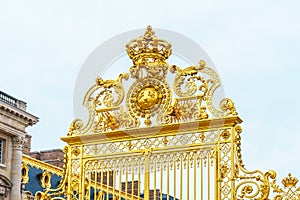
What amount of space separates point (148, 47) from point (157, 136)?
1.54 meters

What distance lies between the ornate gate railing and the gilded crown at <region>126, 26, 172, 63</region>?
0.02 meters

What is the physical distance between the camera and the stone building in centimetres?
3147

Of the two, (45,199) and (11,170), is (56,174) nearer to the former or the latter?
(11,170)

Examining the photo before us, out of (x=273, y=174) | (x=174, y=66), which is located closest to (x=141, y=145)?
(x=174, y=66)

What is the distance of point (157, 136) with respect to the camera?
15.8 meters

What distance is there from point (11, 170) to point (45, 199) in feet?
51.9

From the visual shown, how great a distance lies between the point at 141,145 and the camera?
15922mm

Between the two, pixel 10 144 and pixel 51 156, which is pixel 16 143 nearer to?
pixel 10 144

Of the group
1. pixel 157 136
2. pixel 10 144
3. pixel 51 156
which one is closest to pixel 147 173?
pixel 157 136

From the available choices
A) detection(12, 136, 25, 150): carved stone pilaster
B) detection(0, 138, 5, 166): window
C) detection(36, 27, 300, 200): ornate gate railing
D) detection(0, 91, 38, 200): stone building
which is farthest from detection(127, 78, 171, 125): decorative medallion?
detection(12, 136, 25, 150): carved stone pilaster

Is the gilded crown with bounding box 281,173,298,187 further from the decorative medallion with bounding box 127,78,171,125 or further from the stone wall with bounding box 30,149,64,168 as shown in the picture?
the stone wall with bounding box 30,149,64,168

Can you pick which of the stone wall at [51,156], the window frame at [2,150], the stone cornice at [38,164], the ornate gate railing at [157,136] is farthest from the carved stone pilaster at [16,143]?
the ornate gate railing at [157,136]

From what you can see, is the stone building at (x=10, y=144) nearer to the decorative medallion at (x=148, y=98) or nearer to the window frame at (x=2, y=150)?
the window frame at (x=2, y=150)

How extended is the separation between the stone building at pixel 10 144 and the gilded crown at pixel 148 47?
15.9 m
